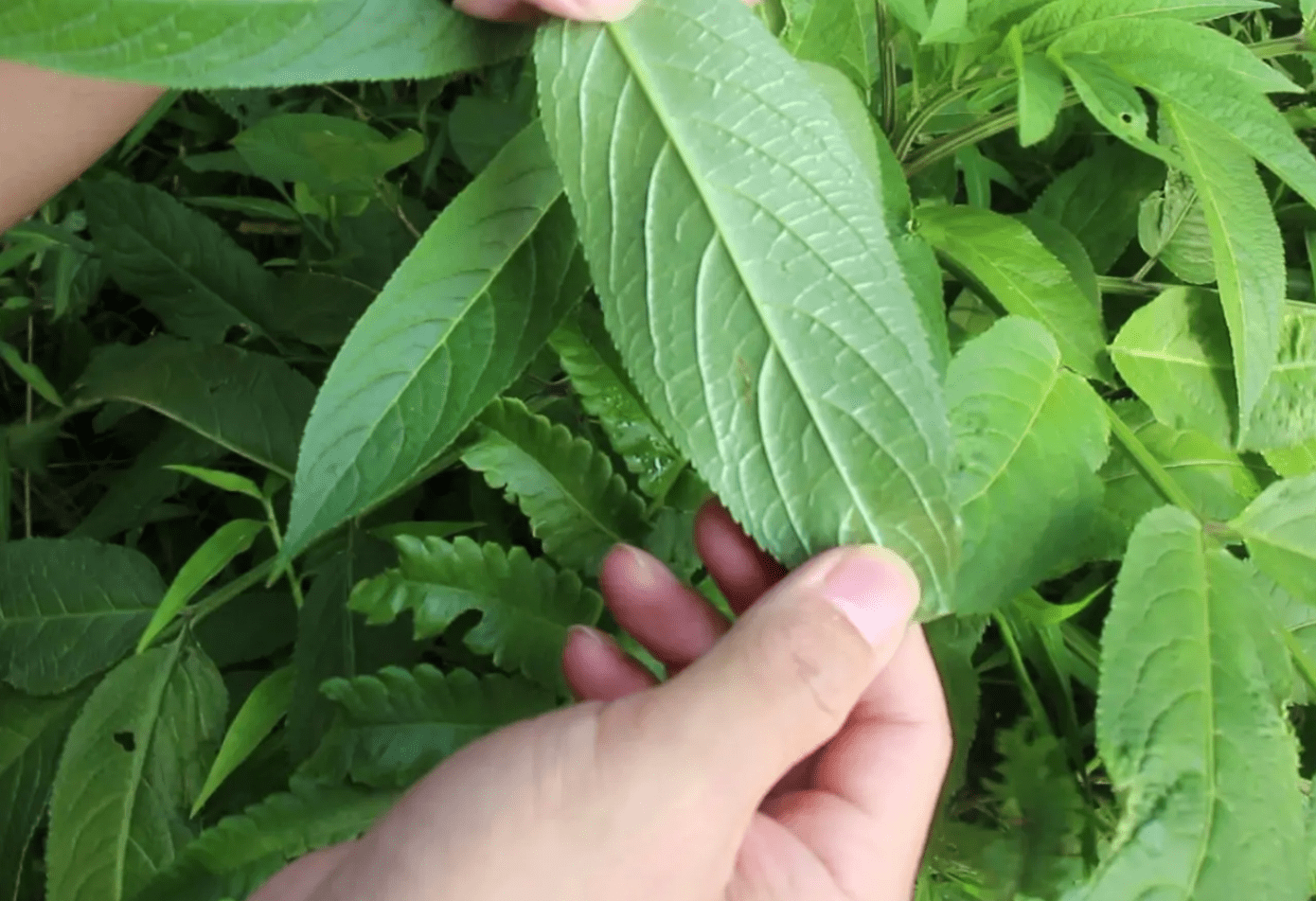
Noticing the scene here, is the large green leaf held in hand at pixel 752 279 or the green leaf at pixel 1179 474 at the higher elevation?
the large green leaf held in hand at pixel 752 279

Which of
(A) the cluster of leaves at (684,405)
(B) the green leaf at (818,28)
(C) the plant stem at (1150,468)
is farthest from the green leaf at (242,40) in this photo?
(C) the plant stem at (1150,468)

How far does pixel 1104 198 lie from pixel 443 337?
1.65ft

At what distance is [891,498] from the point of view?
40 cm

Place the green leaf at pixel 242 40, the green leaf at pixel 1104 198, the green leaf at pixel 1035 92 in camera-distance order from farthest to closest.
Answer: the green leaf at pixel 1104 198
the green leaf at pixel 1035 92
the green leaf at pixel 242 40

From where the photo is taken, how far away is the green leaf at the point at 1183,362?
1.90ft

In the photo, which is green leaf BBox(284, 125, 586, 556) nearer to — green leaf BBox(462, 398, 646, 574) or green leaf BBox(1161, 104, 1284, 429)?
green leaf BBox(462, 398, 646, 574)

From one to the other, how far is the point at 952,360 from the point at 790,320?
5.0 inches

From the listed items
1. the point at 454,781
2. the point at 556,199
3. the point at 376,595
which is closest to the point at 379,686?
the point at 376,595

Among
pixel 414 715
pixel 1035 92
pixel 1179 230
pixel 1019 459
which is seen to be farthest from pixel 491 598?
pixel 1179 230

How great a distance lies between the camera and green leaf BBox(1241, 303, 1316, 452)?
58 cm

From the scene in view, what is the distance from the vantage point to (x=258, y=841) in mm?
540

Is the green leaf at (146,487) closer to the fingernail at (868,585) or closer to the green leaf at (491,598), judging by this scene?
the green leaf at (491,598)

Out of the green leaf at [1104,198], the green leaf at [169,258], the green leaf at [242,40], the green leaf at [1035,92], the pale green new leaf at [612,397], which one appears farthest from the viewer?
the green leaf at [169,258]

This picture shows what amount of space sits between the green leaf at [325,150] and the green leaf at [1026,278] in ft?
1.18
